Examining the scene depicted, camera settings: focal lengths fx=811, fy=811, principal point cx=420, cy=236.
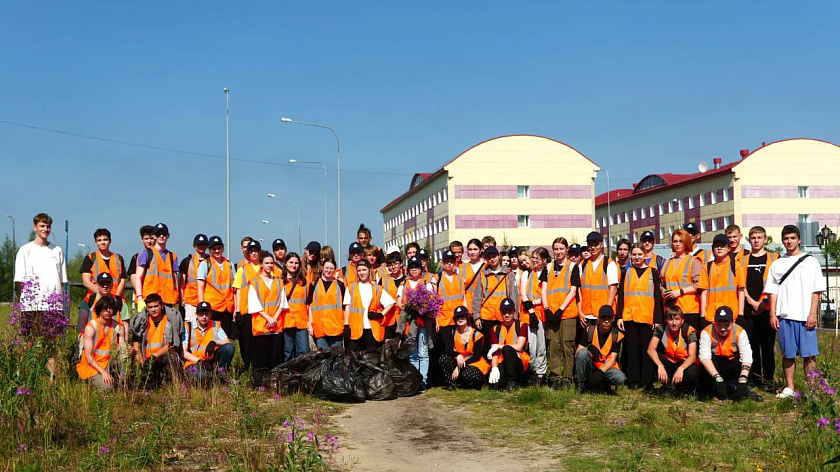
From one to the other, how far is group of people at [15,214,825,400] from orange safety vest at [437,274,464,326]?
0.02 meters

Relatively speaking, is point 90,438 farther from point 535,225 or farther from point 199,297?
point 535,225

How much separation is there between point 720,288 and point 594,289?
5.20 ft

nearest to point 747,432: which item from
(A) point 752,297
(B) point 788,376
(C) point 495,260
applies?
(B) point 788,376

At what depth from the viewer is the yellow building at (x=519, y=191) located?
70.1 meters

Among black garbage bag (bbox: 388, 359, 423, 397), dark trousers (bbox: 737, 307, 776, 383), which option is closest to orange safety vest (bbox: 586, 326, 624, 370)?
dark trousers (bbox: 737, 307, 776, 383)

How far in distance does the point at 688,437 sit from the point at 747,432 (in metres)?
0.73

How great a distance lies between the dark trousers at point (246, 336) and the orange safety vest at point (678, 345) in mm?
5424

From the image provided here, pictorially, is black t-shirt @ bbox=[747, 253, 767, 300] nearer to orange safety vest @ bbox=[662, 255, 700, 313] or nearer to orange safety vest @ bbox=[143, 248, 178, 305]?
orange safety vest @ bbox=[662, 255, 700, 313]

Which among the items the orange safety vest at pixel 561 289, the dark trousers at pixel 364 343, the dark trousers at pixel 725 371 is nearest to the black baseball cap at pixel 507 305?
the orange safety vest at pixel 561 289

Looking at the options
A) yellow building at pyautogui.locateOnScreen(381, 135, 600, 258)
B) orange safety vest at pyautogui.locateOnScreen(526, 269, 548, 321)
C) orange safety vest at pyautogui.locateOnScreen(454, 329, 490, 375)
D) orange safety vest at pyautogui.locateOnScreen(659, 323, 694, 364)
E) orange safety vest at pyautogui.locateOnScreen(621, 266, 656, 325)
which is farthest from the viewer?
yellow building at pyautogui.locateOnScreen(381, 135, 600, 258)

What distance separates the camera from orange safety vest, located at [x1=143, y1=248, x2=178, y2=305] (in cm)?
1073

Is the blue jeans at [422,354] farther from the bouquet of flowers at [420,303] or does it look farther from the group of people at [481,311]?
the bouquet of flowers at [420,303]

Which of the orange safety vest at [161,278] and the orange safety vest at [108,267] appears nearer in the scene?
the orange safety vest at [108,267]

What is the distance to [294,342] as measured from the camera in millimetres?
11359
